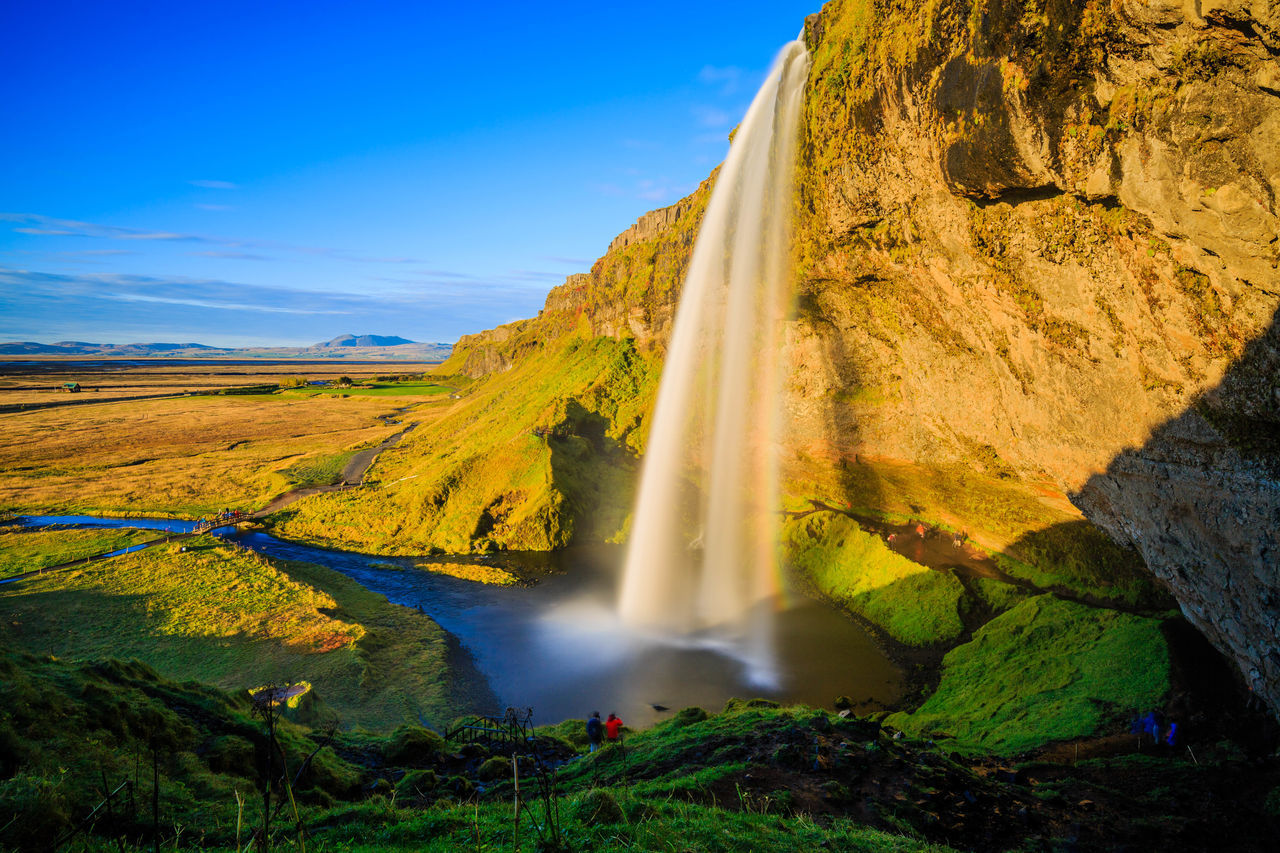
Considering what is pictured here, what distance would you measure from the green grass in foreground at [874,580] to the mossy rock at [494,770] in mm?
15379

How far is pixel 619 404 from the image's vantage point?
41.2 m

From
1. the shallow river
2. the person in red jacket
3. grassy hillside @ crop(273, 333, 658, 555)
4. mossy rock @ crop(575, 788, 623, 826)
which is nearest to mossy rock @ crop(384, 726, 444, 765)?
the person in red jacket

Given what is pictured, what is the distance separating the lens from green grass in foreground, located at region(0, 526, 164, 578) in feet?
90.8

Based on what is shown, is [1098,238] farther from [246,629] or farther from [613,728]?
[246,629]

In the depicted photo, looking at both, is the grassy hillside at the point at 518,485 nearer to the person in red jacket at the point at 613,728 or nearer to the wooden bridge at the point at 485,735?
the wooden bridge at the point at 485,735

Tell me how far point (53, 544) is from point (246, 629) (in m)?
20.0

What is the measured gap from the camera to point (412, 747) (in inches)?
483

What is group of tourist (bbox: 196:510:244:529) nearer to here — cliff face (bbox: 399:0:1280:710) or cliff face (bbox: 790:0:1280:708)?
cliff face (bbox: 399:0:1280:710)

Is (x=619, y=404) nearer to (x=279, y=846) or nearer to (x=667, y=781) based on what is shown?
(x=667, y=781)

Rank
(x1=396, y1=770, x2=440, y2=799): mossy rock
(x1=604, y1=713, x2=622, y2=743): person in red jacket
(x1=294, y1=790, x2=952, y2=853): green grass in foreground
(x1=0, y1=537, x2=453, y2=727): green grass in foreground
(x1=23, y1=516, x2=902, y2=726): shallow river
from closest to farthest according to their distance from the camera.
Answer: (x1=294, y1=790, x2=952, y2=853): green grass in foreground, (x1=396, y1=770, x2=440, y2=799): mossy rock, (x1=604, y1=713, x2=622, y2=743): person in red jacket, (x1=0, y1=537, x2=453, y2=727): green grass in foreground, (x1=23, y1=516, x2=902, y2=726): shallow river

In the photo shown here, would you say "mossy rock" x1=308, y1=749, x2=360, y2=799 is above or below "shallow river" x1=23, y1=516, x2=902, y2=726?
above

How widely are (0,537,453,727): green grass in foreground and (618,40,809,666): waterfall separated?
877 cm

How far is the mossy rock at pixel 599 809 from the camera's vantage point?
25.1ft

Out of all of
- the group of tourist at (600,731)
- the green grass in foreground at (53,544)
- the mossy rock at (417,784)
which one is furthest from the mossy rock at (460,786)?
the green grass in foreground at (53,544)
